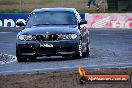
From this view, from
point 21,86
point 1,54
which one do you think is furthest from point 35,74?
point 1,54

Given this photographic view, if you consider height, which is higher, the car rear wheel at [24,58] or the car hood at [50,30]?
the car hood at [50,30]

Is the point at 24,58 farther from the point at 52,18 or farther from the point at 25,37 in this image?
the point at 52,18

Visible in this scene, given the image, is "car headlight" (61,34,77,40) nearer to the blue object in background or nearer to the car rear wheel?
the car rear wheel

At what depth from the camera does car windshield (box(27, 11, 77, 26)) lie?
1802 cm

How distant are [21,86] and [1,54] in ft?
31.4

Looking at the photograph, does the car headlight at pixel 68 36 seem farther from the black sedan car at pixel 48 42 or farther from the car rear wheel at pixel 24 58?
the car rear wheel at pixel 24 58

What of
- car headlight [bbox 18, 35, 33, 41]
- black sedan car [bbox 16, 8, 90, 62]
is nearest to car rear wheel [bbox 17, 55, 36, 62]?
black sedan car [bbox 16, 8, 90, 62]

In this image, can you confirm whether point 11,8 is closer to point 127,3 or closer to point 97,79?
point 127,3

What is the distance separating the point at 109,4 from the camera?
136 feet

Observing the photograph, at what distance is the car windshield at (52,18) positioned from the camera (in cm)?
1802

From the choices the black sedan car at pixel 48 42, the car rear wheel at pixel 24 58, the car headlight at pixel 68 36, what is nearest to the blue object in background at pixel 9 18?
the black sedan car at pixel 48 42

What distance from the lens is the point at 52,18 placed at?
18.1 m

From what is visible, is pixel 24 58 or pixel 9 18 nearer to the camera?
pixel 24 58

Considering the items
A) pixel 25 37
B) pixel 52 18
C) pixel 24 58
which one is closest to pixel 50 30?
pixel 25 37
